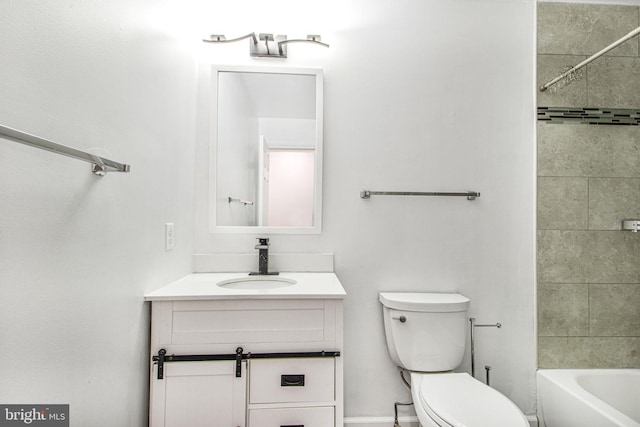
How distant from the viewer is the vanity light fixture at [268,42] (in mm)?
1627

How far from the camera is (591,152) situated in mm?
1753

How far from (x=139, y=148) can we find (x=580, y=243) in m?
2.12

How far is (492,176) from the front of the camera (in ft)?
5.82

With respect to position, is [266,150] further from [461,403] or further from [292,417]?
[461,403]

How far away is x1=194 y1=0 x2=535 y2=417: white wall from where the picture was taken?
174 centimetres

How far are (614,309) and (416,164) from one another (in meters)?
1.28

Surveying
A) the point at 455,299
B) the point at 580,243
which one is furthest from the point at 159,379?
the point at 580,243

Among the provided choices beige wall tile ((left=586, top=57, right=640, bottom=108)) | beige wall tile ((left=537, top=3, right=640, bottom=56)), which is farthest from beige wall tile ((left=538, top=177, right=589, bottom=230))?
beige wall tile ((left=537, top=3, right=640, bottom=56))

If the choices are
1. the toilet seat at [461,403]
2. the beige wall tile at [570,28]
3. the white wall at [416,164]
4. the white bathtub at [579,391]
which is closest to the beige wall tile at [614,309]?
the white bathtub at [579,391]

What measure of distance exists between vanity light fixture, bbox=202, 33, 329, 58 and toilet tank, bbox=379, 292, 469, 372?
1.35m

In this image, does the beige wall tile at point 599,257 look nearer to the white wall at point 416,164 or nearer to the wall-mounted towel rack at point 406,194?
the white wall at point 416,164

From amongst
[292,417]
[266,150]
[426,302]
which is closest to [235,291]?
[292,417]

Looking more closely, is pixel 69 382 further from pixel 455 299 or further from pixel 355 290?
pixel 455 299

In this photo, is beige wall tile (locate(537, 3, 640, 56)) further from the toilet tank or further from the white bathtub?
the white bathtub
